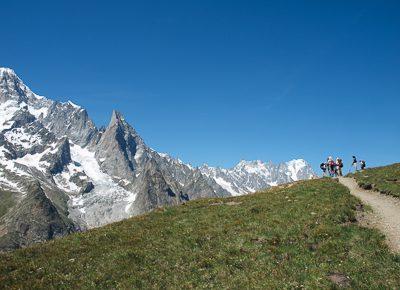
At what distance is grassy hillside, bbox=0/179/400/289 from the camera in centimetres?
2422

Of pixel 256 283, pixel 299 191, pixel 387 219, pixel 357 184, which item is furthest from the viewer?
pixel 357 184

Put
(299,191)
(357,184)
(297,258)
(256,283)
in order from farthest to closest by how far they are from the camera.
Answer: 1. (357,184)
2. (299,191)
3. (297,258)
4. (256,283)

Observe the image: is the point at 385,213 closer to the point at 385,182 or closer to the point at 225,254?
the point at 385,182

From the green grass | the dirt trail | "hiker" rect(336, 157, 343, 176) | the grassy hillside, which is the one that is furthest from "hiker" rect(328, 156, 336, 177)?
the grassy hillside

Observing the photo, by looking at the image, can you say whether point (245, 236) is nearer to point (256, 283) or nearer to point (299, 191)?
point (256, 283)

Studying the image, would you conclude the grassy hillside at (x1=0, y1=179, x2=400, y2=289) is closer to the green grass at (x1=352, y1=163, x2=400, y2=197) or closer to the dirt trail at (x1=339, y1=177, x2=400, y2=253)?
the dirt trail at (x1=339, y1=177, x2=400, y2=253)

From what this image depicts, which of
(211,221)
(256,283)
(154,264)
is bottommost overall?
(256,283)

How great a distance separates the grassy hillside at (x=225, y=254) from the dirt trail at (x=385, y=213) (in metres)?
1.05

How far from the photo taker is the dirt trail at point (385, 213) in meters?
29.6

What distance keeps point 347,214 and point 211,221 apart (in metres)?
10.6

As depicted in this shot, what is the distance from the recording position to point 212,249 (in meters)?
29.5

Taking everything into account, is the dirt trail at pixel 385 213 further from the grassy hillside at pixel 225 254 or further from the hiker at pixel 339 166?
the hiker at pixel 339 166

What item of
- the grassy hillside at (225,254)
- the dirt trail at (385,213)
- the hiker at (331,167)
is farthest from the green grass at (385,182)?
the hiker at (331,167)

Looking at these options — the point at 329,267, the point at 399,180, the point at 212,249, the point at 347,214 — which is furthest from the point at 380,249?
the point at 399,180
